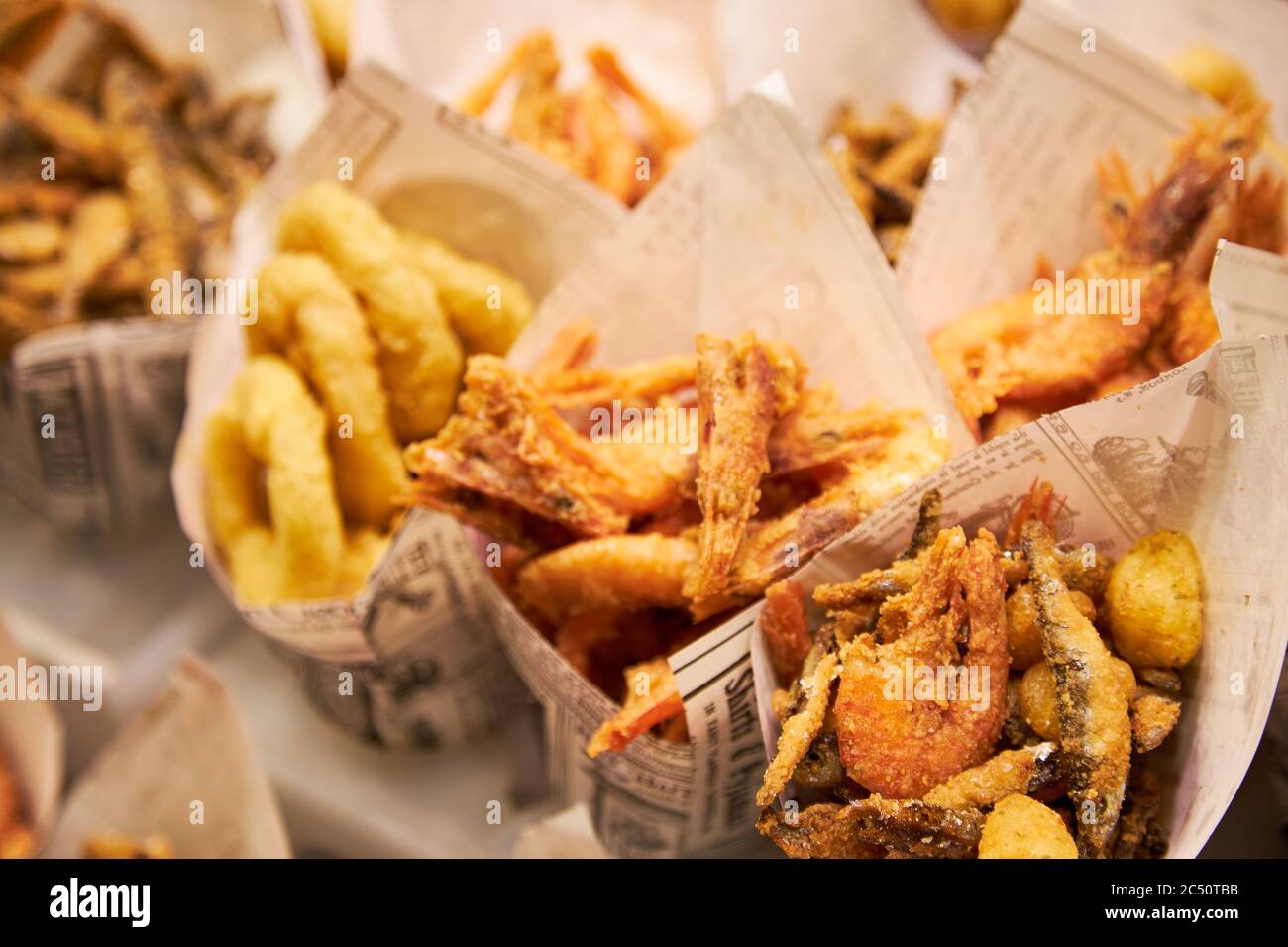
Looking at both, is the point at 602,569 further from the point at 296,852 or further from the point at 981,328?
the point at 296,852

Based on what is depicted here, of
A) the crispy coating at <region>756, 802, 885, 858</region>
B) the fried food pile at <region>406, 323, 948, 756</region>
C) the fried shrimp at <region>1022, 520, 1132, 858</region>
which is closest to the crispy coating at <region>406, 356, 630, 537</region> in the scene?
the fried food pile at <region>406, 323, 948, 756</region>

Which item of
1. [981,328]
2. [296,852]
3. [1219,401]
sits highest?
[981,328]

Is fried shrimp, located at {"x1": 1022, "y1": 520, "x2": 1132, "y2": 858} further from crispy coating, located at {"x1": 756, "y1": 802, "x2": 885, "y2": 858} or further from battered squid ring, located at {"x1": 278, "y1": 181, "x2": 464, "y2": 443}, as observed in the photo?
battered squid ring, located at {"x1": 278, "y1": 181, "x2": 464, "y2": 443}

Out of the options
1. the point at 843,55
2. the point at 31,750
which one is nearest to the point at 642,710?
the point at 31,750

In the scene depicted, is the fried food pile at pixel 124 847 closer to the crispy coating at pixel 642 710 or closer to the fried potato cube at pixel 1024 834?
the crispy coating at pixel 642 710

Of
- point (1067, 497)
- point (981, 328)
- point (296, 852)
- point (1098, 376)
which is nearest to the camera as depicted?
point (1067, 497)

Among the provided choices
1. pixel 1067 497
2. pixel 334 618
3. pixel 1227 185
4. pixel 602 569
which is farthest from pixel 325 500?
pixel 1227 185

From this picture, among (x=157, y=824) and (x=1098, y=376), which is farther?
(x=157, y=824)

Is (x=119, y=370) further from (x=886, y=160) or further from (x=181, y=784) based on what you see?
(x=886, y=160)
